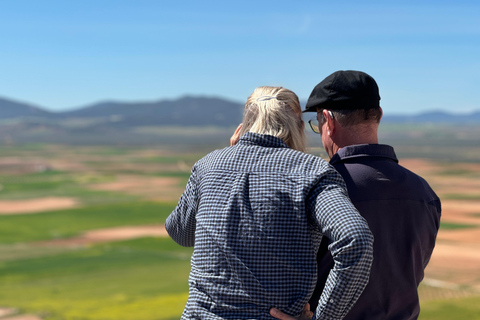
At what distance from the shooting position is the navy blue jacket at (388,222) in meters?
2.62

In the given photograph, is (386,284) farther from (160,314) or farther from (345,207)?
(160,314)

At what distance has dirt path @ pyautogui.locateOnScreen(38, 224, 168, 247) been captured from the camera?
3331 centimetres

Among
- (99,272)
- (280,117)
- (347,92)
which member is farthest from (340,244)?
(99,272)

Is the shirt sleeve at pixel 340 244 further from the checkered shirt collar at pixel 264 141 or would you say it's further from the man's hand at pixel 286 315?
the checkered shirt collar at pixel 264 141

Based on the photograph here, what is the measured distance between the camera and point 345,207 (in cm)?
227

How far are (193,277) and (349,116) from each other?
906 mm

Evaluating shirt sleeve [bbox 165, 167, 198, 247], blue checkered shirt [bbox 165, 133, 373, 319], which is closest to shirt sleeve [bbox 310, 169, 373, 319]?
blue checkered shirt [bbox 165, 133, 373, 319]

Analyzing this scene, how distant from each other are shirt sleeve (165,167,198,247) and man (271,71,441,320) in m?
0.58

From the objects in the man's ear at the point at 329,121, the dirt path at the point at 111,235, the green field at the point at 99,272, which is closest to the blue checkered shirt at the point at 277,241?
the man's ear at the point at 329,121

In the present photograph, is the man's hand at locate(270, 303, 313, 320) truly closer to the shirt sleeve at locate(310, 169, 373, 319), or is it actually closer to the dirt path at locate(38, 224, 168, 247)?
the shirt sleeve at locate(310, 169, 373, 319)

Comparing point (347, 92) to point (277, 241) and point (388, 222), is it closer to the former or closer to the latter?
point (388, 222)

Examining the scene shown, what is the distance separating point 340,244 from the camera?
225 cm

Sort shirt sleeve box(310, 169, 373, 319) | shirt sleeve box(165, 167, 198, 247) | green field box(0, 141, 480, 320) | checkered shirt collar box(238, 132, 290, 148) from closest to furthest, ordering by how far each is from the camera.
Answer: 1. shirt sleeve box(310, 169, 373, 319)
2. checkered shirt collar box(238, 132, 290, 148)
3. shirt sleeve box(165, 167, 198, 247)
4. green field box(0, 141, 480, 320)

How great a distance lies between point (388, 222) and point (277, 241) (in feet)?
1.84
